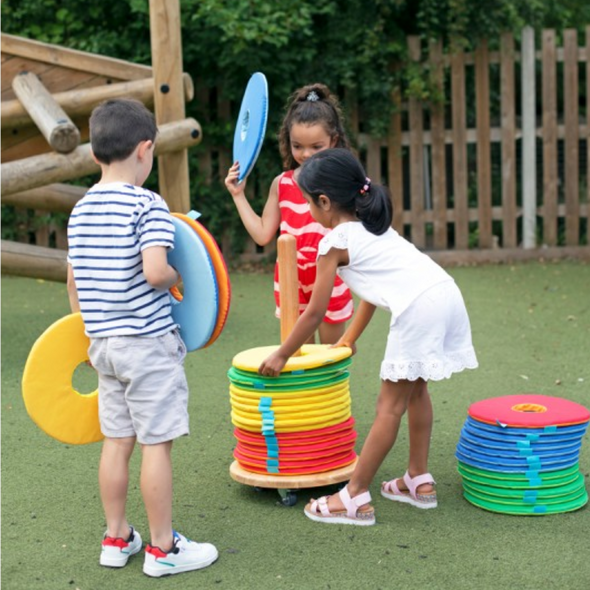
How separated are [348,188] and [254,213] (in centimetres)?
79

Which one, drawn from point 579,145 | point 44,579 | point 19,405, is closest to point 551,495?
point 44,579

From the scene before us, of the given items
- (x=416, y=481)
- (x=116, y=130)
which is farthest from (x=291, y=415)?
(x=116, y=130)

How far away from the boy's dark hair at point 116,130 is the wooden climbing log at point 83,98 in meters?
3.86

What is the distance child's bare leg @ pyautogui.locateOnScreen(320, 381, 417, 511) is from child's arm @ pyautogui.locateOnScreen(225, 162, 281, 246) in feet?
3.12

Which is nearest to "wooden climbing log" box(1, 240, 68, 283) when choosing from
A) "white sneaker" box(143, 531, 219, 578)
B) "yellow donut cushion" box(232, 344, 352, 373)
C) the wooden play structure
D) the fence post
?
Answer: the wooden play structure

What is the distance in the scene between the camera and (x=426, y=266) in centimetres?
365

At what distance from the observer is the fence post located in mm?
9742

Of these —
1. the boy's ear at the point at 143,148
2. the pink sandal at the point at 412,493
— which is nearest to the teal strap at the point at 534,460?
the pink sandal at the point at 412,493

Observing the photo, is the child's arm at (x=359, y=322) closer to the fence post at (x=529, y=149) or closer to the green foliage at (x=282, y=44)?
the green foliage at (x=282, y=44)

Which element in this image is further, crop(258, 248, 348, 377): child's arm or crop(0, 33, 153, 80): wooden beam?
crop(0, 33, 153, 80): wooden beam

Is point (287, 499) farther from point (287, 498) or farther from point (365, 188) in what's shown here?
point (365, 188)

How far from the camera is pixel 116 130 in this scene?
319 centimetres

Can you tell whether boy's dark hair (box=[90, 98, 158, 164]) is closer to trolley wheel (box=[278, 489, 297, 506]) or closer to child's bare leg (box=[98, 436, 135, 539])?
child's bare leg (box=[98, 436, 135, 539])

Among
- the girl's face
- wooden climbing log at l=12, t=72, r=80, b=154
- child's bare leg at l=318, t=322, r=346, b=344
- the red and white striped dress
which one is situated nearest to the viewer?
the girl's face
